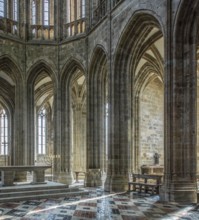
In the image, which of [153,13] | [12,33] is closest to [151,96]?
[12,33]

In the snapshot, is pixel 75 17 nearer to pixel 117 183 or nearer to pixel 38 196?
pixel 117 183

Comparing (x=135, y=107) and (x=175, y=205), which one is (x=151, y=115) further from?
(x=175, y=205)

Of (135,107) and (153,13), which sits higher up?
(153,13)

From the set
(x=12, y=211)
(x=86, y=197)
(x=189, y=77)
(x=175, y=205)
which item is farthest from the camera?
(x=86, y=197)

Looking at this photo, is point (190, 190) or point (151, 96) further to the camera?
point (151, 96)

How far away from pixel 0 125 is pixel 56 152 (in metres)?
13.1

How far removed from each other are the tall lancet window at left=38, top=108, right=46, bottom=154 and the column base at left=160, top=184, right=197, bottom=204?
2203cm

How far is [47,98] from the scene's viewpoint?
96.6 ft

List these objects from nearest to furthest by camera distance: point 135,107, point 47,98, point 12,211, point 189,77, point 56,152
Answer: point 12,211 → point 189,77 → point 56,152 → point 135,107 → point 47,98

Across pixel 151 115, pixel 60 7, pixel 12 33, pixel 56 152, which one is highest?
pixel 60 7

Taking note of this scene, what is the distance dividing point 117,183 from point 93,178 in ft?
8.47

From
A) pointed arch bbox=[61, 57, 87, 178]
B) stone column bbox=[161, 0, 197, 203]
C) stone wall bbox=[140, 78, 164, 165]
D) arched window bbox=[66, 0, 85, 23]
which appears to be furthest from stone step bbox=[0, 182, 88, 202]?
stone wall bbox=[140, 78, 164, 165]

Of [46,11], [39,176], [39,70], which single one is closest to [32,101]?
[39,70]

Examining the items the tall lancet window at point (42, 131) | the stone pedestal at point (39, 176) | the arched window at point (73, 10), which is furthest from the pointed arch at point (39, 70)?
the tall lancet window at point (42, 131)
